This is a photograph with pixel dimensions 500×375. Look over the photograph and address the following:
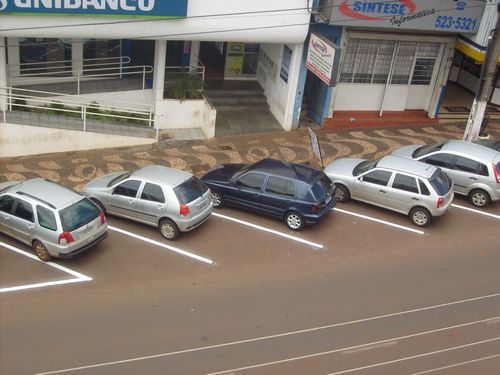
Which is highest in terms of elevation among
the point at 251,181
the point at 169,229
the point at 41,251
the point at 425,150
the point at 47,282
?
the point at 425,150

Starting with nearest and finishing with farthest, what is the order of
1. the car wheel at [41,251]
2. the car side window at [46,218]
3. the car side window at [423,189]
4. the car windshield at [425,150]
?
the car side window at [46,218], the car wheel at [41,251], the car side window at [423,189], the car windshield at [425,150]

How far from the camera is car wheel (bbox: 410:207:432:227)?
14.7m

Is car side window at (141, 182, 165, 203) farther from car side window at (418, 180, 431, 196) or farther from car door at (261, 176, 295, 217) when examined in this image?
car side window at (418, 180, 431, 196)

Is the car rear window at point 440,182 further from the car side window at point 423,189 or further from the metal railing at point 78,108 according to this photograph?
the metal railing at point 78,108

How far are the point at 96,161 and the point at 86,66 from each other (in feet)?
15.8

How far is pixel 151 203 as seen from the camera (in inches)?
536

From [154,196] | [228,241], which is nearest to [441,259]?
[228,241]

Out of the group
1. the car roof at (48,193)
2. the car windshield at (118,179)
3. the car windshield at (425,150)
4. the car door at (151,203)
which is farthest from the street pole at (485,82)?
the car roof at (48,193)

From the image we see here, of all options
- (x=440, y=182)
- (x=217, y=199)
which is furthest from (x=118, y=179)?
(x=440, y=182)

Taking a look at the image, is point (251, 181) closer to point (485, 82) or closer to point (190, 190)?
point (190, 190)

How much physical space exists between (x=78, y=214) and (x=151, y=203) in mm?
1814

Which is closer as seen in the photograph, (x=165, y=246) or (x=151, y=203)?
(x=165, y=246)

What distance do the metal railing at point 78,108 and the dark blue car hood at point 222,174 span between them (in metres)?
4.73

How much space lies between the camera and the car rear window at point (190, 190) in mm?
13450
